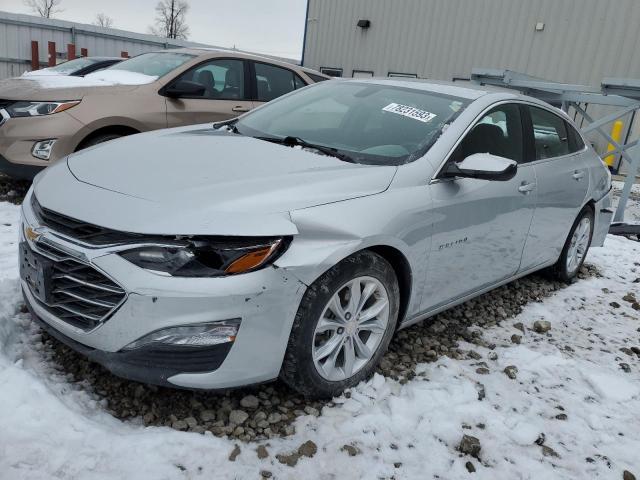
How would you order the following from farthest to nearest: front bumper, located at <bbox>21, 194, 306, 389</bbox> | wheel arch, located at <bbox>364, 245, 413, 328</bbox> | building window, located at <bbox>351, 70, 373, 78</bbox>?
building window, located at <bbox>351, 70, 373, 78</bbox>, wheel arch, located at <bbox>364, 245, 413, 328</bbox>, front bumper, located at <bbox>21, 194, 306, 389</bbox>

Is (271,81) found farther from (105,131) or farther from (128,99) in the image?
Result: (105,131)

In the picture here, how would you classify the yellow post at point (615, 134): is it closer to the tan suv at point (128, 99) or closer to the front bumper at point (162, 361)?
the tan suv at point (128, 99)

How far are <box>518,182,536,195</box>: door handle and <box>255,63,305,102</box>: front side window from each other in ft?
11.1

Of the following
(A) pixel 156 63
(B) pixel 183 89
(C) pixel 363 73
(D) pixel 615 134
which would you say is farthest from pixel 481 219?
(C) pixel 363 73

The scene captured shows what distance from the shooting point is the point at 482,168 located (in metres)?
2.77

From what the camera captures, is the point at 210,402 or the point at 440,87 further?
the point at 440,87

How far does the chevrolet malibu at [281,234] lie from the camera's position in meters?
2.04

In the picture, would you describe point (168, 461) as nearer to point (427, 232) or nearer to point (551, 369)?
point (427, 232)

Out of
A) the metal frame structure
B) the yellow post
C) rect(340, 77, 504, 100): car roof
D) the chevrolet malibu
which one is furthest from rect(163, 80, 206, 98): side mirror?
the yellow post

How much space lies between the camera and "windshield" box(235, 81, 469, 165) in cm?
289

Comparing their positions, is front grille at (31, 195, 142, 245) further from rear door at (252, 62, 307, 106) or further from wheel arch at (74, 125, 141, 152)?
rear door at (252, 62, 307, 106)

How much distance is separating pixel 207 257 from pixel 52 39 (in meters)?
18.0

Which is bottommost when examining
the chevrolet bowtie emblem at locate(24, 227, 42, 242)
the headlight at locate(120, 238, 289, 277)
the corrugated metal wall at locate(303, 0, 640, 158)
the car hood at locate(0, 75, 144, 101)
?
the chevrolet bowtie emblem at locate(24, 227, 42, 242)

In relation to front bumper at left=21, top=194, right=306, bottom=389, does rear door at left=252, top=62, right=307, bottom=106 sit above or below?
above
